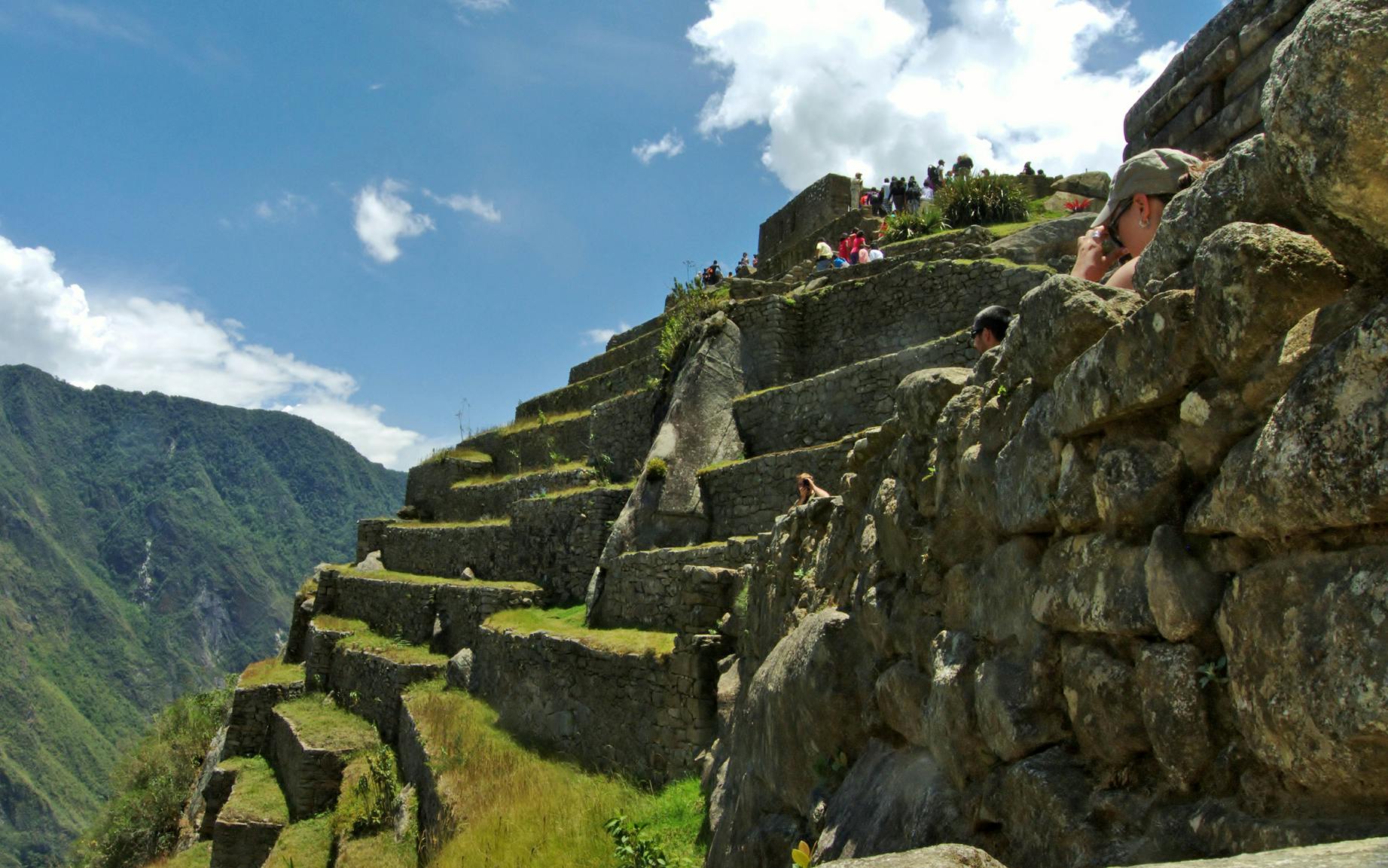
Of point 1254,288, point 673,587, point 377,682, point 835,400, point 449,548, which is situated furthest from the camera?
point 449,548

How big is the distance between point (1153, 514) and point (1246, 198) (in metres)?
0.93

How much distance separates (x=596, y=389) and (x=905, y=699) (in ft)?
65.2

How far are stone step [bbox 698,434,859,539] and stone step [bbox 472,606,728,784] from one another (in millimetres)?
2305

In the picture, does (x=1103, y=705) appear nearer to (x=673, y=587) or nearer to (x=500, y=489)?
(x=673, y=587)

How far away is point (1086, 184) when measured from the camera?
21.3 meters

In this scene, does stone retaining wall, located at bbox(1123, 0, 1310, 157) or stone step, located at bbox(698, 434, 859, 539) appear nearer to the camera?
stone retaining wall, located at bbox(1123, 0, 1310, 157)

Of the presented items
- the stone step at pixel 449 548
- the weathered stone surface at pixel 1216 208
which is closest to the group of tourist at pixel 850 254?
the stone step at pixel 449 548

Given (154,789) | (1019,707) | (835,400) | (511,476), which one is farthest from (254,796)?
(1019,707)

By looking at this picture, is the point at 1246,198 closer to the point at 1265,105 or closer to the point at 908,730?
the point at 1265,105

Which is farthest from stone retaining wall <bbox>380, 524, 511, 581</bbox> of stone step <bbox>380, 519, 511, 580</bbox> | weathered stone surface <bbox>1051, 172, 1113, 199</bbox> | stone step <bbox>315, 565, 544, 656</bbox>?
weathered stone surface <bbox>1051, 172, 1113, 199</bbox>

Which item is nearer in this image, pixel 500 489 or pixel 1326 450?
pixel 1326 450

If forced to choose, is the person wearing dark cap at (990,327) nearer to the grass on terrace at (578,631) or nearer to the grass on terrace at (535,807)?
the grass on terrace at (535,807)

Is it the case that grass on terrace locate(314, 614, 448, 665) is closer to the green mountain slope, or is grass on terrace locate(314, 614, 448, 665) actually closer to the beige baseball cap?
the beige baseball cap

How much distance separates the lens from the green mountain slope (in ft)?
299
